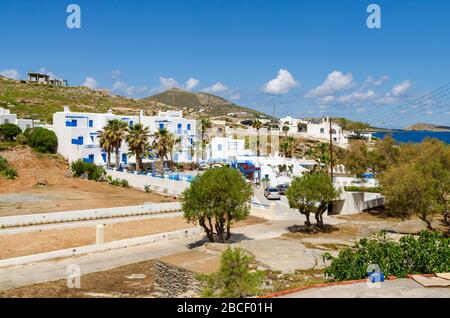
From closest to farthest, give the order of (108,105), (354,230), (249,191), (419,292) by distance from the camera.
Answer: (419,292) < (249,191) < (354,230) < (108,105)

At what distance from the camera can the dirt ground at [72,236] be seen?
26500mm

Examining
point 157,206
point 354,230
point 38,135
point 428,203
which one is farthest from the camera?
point 38,135

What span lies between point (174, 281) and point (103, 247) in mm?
9389

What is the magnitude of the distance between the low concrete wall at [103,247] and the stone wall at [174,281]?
7.87 metres

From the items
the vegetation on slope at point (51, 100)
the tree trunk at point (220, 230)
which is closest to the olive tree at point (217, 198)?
the tree trunk at point (220, 230)

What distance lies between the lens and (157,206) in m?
39.7

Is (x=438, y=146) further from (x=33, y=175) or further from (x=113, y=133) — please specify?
(x=33, y=175)

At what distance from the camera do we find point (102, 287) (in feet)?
64.8

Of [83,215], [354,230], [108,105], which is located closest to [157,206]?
[83,215]

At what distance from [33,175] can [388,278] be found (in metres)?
48.2

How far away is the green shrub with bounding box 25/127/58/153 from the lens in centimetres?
6419

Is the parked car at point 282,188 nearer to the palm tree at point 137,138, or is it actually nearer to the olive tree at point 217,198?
the palm tree at point 137,138

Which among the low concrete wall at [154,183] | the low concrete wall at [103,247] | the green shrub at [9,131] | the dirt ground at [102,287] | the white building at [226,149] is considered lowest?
the dirt ground at [102,287]

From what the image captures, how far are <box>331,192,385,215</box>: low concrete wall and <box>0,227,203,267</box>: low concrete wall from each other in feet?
52.5
